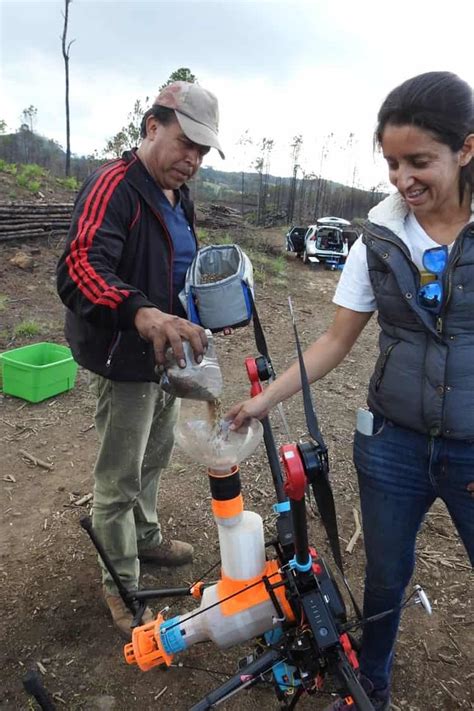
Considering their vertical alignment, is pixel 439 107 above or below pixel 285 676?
above

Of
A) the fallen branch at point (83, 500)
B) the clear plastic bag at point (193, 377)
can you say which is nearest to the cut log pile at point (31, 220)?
the fallen branch at point (83, 500)

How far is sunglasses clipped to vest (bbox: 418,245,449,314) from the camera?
1.48 metres

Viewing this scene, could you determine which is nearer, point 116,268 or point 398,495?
point 398,495

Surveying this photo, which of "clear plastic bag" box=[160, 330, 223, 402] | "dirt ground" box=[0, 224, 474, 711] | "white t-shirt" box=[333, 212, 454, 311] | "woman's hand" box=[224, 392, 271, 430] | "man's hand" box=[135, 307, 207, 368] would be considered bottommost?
"dirt ground" box=[0, 224, 474, 711]

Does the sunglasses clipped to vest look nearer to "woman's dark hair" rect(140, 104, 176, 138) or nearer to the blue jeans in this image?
the blue jeans

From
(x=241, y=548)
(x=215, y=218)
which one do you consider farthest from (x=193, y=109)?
(x=215, y=218)

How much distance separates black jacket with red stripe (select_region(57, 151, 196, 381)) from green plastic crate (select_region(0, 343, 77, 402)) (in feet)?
7.60

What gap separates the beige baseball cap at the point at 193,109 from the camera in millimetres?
1935

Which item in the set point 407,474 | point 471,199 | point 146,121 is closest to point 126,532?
→ point 407,474

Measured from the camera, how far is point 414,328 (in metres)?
1.53

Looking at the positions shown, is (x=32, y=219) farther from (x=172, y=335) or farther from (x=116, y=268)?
(x=172, y=335)

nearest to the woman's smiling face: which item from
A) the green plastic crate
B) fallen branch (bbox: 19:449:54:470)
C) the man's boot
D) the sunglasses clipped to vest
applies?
the sunglasses clipped to vest

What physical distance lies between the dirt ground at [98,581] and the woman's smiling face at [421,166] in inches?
A: 68.8

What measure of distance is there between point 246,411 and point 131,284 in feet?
2.44
